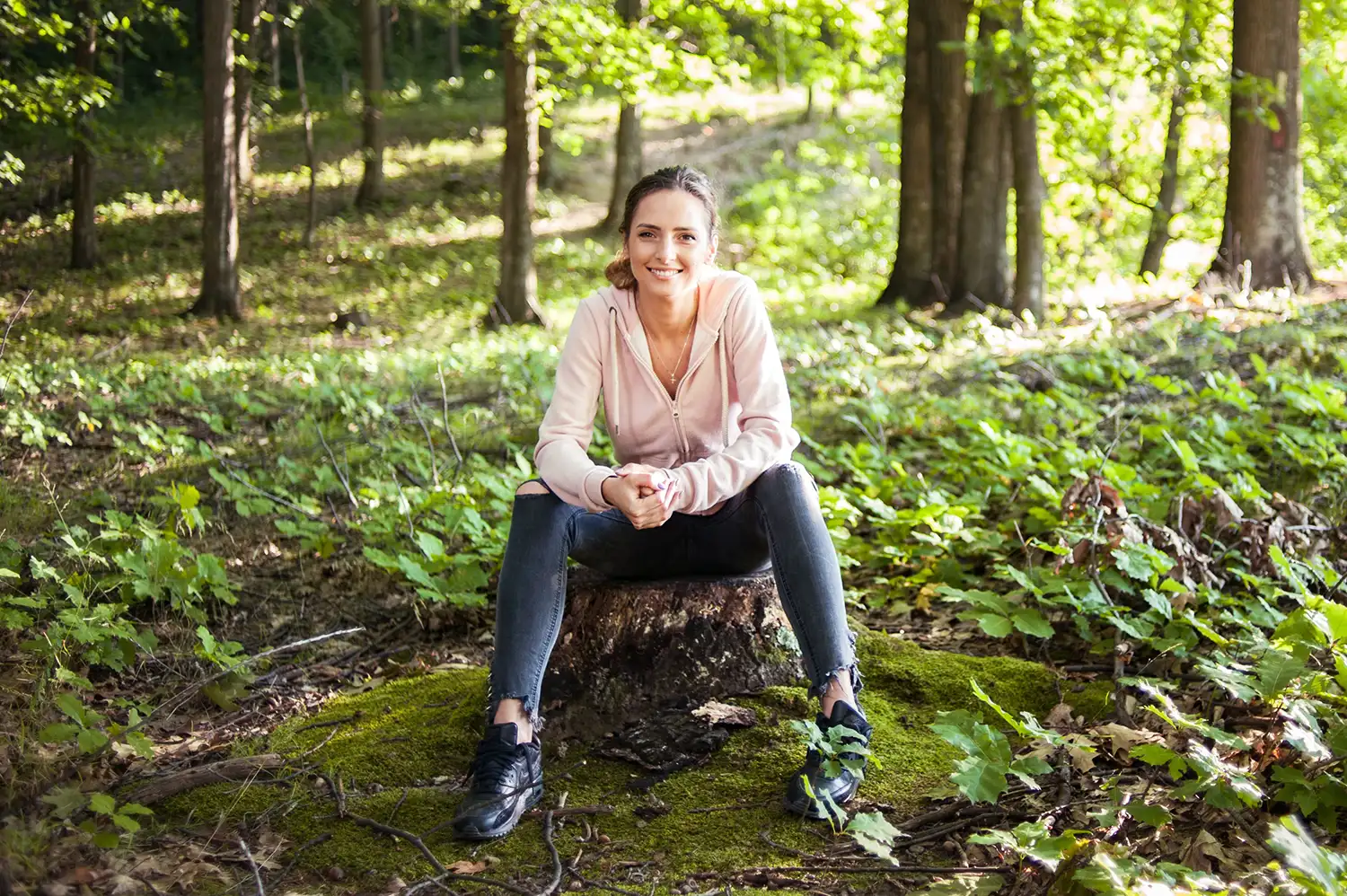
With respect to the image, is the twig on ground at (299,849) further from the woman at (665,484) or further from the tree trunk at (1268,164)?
the tree trunk at (1268,164)

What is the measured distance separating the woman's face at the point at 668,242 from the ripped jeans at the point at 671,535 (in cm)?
67

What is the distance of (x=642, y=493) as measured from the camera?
2980 millimetres

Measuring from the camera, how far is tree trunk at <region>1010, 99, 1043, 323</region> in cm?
1161

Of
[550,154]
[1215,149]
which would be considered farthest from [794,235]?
[1215,149]

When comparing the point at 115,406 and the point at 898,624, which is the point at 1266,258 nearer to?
the point at 898,624

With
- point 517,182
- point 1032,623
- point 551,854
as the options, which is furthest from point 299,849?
point 517,182

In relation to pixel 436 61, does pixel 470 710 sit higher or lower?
lower

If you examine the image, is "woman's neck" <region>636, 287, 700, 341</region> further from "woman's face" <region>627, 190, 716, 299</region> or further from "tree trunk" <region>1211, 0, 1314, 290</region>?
"tree trunk" <region>1211, 0, 1314, 290</region>

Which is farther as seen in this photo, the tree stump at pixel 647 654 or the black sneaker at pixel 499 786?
the tree stump at pixel 647 654

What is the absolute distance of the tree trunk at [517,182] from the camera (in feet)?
42.2

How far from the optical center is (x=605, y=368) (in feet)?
11.0

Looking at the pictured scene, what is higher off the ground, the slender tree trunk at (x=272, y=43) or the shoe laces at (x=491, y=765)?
the slender tree trunk at (x=272, y=43)

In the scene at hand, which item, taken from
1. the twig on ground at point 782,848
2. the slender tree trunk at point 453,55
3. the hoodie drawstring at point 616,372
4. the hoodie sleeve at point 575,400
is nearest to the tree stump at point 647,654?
the hoodie sleeve at point 575,400

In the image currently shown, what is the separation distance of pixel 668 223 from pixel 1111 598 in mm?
2034
